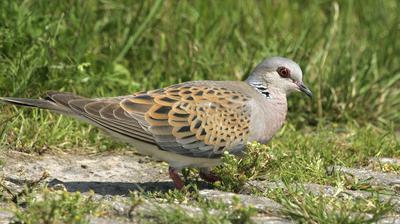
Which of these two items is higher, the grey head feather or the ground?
the grey head feather

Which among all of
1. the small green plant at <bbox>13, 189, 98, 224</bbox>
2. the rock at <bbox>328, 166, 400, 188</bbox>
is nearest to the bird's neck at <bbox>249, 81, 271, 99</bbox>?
the rock at <bbox>328, 166, 400, 188</bbox>

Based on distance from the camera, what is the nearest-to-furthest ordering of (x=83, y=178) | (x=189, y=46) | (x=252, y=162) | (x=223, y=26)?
(x=252, y=162)
(x=83, y=178)
(x=189, y=46)
(x=223, y=26)

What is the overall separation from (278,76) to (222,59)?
1523 millimetres

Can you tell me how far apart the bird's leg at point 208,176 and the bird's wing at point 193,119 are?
15cm

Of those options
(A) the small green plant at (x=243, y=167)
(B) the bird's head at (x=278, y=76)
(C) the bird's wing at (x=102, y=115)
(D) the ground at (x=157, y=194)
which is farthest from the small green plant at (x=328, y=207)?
(B) the bird's head at (x=278, y=76)

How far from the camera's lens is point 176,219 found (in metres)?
4.32

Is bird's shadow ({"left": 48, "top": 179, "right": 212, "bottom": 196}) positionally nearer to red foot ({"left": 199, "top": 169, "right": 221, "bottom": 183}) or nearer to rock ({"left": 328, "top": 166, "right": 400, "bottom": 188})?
red foot ({"left": 199, "top": 169, "right": 221, "bottom": 183})

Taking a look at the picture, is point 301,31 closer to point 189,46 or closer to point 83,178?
point 189,46

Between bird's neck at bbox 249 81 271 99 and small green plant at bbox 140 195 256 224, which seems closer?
small green plant at bbox 140 195 256 224

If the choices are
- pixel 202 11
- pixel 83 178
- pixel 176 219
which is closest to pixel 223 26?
pixel 202 11

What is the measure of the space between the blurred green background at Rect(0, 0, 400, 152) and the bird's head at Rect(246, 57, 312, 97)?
111cm

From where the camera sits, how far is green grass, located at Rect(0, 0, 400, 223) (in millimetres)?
6215

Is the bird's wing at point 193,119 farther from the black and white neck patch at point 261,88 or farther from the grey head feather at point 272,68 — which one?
the grey head feather at point 272,68

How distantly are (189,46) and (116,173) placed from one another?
1790 millimetres
